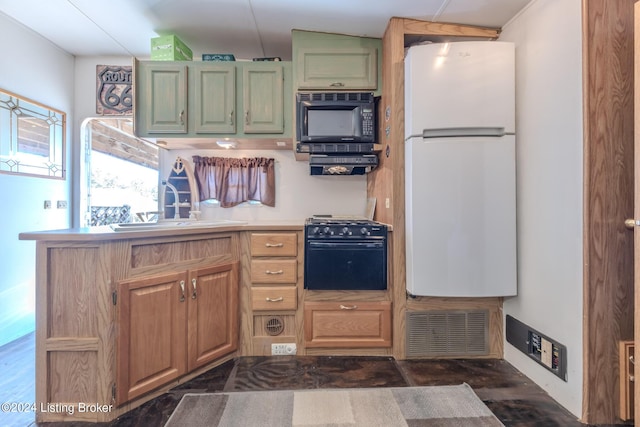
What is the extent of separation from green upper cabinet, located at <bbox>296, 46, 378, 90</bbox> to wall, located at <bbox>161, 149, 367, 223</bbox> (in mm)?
763

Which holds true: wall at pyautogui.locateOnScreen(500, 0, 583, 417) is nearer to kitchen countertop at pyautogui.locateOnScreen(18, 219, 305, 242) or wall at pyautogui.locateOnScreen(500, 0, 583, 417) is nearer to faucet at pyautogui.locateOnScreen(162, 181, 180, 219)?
kitchen countertop at pyautogui.locateOnScreen(18, 219, 305, 242)

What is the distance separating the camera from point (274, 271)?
2166mm

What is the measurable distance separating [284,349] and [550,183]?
2032mm

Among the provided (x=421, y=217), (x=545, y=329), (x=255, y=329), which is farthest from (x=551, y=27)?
(x=255, y=329)

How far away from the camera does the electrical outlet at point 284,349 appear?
2172mm

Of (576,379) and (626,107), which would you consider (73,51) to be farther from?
(576,379)

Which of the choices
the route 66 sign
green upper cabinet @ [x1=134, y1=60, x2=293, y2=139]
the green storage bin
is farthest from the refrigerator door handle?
the route 66 sign

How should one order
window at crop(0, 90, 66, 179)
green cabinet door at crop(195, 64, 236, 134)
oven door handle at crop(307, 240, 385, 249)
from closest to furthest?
oven door handle at crop(307, 240, 385, 249) → window at crop(0, 90, 66, 179) → green cabinet door at crop(195, 64, 236, 134)

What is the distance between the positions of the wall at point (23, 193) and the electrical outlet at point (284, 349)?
Answer: 6.90ft

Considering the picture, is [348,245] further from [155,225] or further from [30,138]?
[30,138]

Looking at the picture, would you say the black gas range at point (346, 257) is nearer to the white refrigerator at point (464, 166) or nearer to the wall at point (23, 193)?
the white refrigerator at point (464, 166)

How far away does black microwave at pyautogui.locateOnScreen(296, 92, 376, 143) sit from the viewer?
7.54ft

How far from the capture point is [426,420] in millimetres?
1475

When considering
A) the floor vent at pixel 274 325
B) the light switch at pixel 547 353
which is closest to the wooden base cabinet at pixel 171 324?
the floor vent at pixel 274 325
